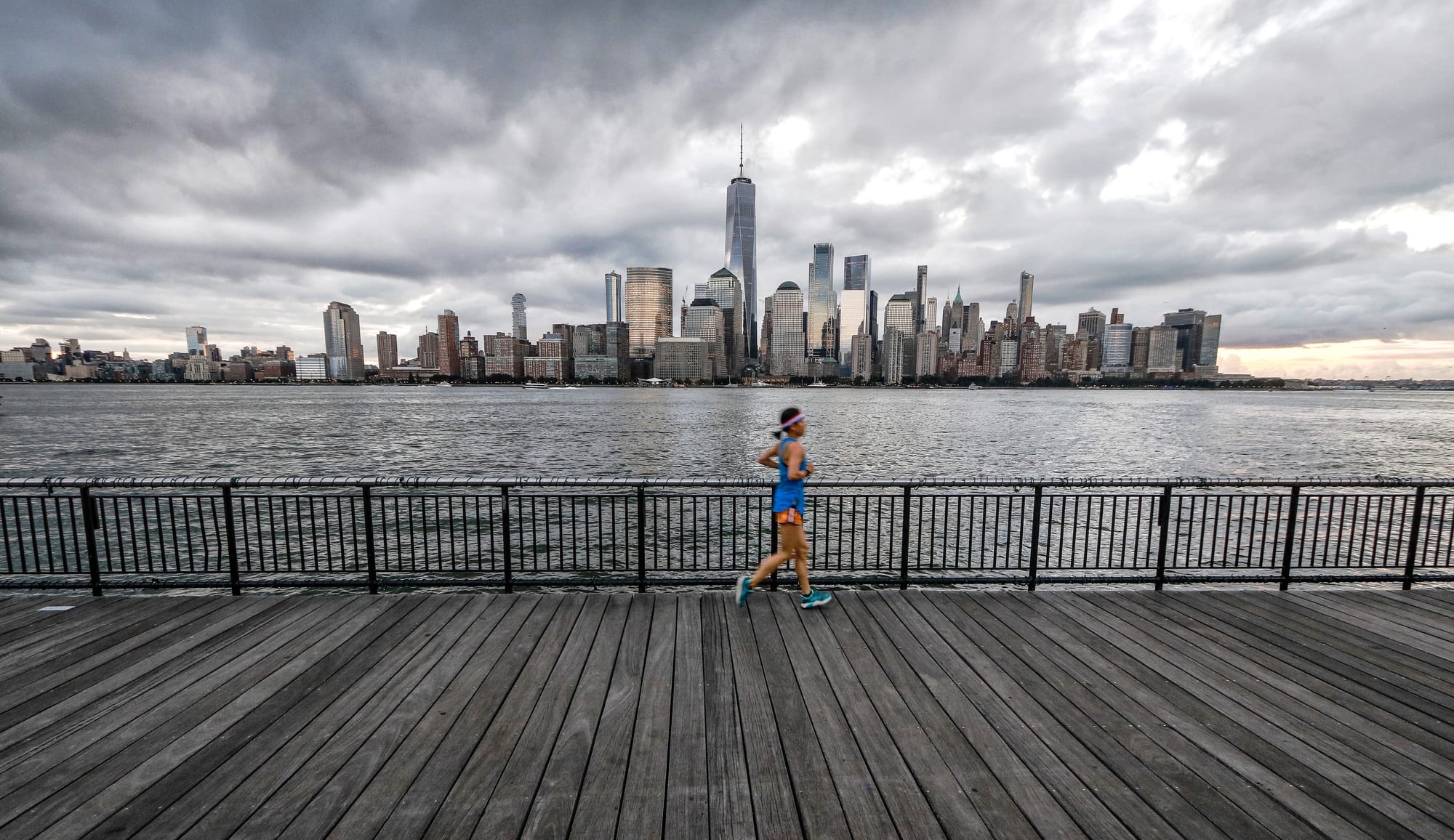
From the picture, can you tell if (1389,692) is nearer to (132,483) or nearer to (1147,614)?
(1147,614)

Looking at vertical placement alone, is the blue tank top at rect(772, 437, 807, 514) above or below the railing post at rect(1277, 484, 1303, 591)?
above

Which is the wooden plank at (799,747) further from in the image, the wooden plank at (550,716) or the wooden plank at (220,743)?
the wooden plank at (220,743)

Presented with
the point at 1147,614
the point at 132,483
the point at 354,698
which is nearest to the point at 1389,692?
the point at 1147,614

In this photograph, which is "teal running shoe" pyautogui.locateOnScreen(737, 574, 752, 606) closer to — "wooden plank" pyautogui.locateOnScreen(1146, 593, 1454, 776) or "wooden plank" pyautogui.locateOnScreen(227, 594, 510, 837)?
"wooden plank" pyautogui.locateOnScreen(227, 594, 510, 837)

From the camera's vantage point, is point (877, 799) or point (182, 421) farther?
point (182, 421)

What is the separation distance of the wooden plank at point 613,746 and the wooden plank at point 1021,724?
232cm

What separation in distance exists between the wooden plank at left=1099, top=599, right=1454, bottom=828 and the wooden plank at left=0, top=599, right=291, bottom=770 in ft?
26.3

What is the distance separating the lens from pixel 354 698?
13.6 ft

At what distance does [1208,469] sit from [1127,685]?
3746 cm

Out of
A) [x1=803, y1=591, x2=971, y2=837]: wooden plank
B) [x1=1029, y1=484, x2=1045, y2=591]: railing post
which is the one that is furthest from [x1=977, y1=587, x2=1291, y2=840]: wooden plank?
[x1=1029, y1=484, x2=1045, y2=591]: railing post

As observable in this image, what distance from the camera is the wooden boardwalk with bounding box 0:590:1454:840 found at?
3072 mm

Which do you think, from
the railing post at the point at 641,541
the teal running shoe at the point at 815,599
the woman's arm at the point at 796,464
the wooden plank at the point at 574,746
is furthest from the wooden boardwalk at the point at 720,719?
the woman's arm at the point at 796,464

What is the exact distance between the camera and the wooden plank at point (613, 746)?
3.03 metres

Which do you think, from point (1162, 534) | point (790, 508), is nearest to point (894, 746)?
point (790, 508)
